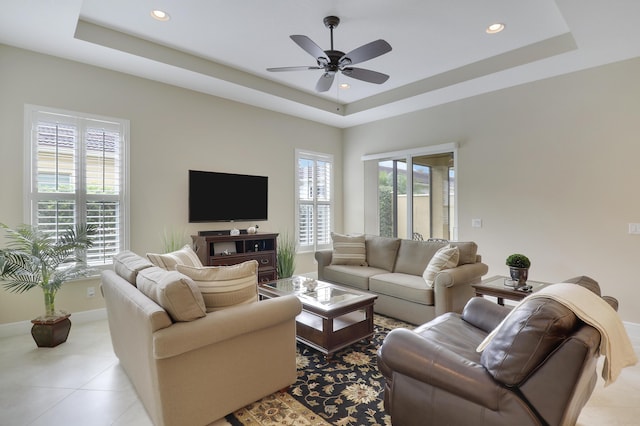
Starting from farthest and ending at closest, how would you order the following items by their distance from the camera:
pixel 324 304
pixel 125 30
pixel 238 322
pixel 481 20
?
pixel 125 30
pixel 481 20
pixel 324 304
pixel 238 322

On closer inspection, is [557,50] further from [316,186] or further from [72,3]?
[72,3]

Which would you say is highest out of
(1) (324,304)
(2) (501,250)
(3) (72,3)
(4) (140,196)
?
(3) (72,3)

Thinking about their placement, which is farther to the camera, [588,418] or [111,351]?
[111,351]

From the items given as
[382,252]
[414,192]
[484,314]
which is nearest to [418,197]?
[414,192]

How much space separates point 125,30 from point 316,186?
3.74m

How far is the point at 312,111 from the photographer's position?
552 cm

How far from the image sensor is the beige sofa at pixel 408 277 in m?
3.41

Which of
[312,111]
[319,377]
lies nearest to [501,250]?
[319,377]

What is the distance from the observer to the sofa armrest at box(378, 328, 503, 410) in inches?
57.1

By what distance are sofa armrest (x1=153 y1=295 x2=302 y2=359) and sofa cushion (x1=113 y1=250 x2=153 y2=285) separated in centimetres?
76

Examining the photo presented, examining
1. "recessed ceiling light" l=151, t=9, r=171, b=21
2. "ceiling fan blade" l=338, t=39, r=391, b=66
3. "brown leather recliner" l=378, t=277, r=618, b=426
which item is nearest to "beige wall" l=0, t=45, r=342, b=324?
"recessed ceiling light" l=151, t=9, r=171, b=21

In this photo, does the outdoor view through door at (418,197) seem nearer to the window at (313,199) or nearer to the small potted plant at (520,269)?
the window at (313,199)

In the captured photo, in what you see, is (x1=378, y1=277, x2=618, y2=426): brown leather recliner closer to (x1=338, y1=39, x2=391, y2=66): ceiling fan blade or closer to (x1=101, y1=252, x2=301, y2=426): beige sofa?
(x1=101, y1=252, x2=301, y2=426): beige sofa

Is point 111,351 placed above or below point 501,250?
below
